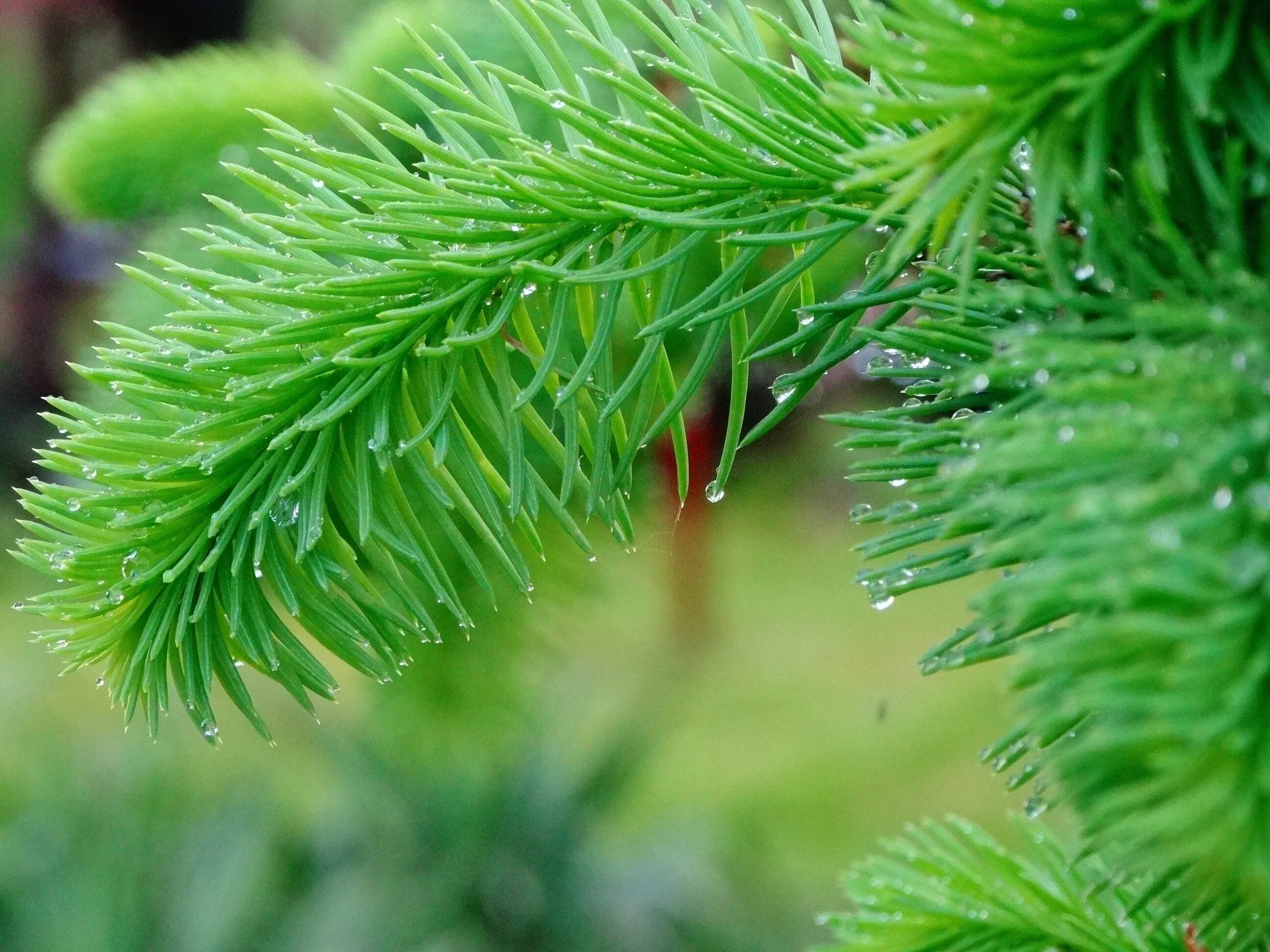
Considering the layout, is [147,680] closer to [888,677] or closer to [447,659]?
[447,659]

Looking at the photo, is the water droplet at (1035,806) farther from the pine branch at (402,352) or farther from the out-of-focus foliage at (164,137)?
the out-of-focus foliage at (164,137)

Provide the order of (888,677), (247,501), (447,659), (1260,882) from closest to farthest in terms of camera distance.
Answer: (1260,882)
(247,501)
(447,659)
(888,677)

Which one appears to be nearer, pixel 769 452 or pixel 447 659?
pixel 447 659

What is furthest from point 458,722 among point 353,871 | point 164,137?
point 353,871

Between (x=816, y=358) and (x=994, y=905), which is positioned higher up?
(x=816, y=358)

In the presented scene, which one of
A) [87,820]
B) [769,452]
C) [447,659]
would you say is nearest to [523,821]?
[87,820]

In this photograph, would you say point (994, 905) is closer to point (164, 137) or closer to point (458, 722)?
point (458, 722)

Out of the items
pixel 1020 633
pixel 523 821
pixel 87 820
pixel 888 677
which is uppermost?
pixel 1020 633

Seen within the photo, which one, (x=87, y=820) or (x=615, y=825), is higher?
(x=87, y=820)
